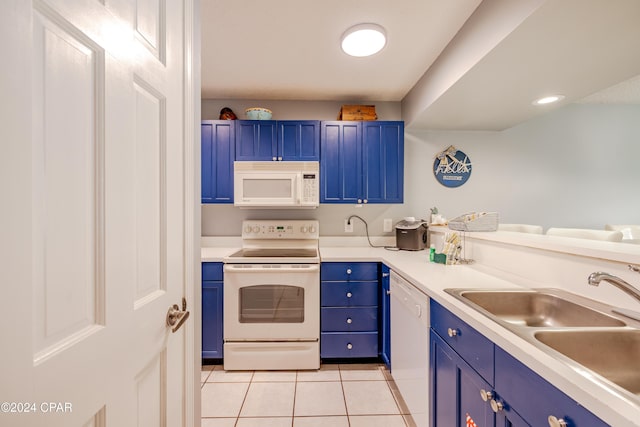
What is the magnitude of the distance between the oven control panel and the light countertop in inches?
Answer: 16.0

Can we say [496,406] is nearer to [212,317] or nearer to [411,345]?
[411,345]

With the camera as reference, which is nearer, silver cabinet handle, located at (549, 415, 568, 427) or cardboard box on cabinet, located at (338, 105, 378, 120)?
silver cabinet handle, located at (549, 415, 568, 427)

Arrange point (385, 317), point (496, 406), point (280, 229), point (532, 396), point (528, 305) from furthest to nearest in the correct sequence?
point (280, 229) → point (385, 317) → point (528, 305) → point (496, 406) → point (532, 396)

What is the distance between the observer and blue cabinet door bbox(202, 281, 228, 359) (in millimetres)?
2246

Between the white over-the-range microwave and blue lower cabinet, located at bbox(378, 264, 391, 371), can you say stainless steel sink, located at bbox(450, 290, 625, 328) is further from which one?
the white over-the-range microwave

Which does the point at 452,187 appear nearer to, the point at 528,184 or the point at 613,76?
the point at 528,184

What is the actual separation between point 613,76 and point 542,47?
745 millimetres

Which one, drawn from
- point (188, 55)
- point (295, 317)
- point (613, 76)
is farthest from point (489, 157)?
point (188, 55)

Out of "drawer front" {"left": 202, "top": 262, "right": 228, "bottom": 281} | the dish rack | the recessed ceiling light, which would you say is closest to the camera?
the dish rack

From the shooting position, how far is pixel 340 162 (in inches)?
103

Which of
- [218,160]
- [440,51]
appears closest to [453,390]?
[440,51]

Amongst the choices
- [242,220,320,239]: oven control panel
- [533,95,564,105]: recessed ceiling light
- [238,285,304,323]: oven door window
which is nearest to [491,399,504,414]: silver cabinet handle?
[238,285,304,323]: oven door window

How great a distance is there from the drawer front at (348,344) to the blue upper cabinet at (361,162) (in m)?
1.18

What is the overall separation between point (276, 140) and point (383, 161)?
1038mm
